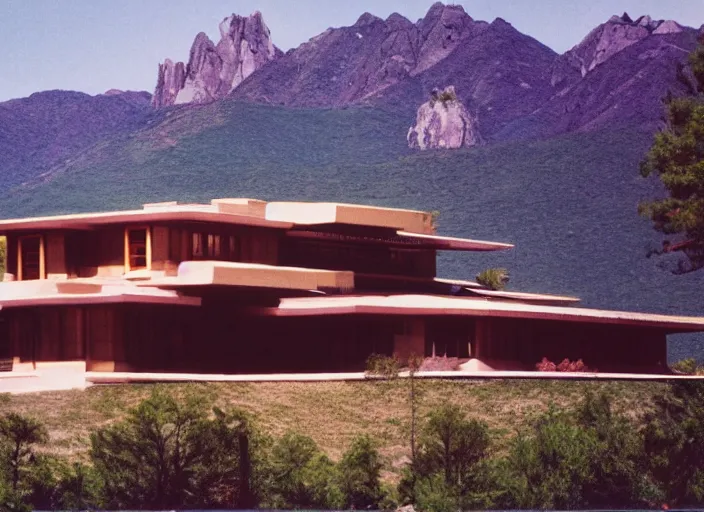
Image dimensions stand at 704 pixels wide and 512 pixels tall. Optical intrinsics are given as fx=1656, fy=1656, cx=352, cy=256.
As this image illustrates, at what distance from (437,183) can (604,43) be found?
188 ft

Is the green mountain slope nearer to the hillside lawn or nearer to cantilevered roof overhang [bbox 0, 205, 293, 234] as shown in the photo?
cantilevered roof overhang [bbox 0, 205, 293, 234]

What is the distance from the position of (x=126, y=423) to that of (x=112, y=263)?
13.9 meters

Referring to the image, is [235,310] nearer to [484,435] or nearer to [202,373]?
[202,373]

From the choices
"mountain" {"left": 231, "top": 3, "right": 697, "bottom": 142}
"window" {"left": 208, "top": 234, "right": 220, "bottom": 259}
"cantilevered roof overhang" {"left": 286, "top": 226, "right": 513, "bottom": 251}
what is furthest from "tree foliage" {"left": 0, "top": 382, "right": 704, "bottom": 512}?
"mountain" {"left": 231, "top": 3, "right": 697, "bottom": 142}

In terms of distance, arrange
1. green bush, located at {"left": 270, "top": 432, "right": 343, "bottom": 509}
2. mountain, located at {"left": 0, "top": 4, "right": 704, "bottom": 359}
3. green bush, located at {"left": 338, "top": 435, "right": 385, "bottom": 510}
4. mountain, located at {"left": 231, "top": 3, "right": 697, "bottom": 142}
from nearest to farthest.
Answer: green bush, located at {"left": 338, "top": 435, "right": 385, "bottom": 510}
green bush, located at {"left": 270, "top": 432, "right": 343, "bottom": 509}
mountain, located at {"left": 0, "top": 4, "right": 704, "bottom": 359}
mountain, located at {"left": 231, "top": 3, "right": 697, "bottom": 142}

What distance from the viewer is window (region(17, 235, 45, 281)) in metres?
58.9

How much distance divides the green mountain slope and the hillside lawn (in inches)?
1956

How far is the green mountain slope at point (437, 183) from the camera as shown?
113625 millimetres

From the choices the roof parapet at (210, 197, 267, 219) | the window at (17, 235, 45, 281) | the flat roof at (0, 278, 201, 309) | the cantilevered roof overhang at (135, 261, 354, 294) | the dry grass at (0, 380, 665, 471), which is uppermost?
the roof parapet at (210, 197, 267, 219)

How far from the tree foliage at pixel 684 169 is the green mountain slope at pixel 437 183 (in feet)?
124

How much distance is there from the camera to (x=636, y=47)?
175 meters

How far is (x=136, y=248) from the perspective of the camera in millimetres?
57312

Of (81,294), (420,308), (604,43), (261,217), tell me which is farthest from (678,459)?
(604,43)

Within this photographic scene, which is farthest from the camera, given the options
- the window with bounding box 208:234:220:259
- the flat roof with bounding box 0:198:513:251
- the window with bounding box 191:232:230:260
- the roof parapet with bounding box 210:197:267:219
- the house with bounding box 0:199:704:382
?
the roof parapet with bounding box 210:197:267:219
